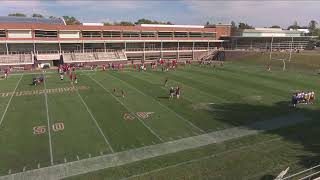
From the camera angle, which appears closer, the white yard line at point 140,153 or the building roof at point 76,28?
the white yard line at point 140,153

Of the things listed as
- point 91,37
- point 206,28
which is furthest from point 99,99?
point 206,28

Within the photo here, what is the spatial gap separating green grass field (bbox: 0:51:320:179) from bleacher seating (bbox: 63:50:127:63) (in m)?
26.0

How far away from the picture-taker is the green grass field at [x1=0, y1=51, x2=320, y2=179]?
17266 mm

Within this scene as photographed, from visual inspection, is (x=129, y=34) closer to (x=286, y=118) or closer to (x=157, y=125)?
(x=157, y=125)

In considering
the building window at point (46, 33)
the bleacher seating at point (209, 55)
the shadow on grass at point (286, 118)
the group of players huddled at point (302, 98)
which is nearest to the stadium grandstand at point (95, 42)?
the building window at point (46, 33)

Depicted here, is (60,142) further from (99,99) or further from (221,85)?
(221,85)

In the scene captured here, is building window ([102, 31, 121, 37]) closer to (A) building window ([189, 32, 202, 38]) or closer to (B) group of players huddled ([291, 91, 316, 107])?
(A) building window ([189, 32, 202, 38])

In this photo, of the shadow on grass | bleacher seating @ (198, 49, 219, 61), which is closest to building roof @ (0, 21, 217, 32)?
bleacher seating @ (198, 49, 219, 61)

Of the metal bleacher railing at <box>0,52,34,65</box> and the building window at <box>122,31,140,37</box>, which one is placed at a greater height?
the building window at <box>122,31,140,37</box>

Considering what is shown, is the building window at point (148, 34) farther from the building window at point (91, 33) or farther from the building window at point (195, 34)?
the building window at point (91, 33)

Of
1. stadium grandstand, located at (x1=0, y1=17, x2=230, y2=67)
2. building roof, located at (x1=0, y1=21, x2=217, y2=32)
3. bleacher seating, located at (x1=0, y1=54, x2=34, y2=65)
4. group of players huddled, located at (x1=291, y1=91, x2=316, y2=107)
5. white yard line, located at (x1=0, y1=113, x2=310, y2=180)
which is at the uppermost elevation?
building roof, located at (x1=0, y1=21, x2=217, y2=32)

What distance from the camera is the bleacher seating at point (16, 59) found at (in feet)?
209

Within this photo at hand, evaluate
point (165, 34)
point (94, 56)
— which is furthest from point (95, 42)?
point (165, 34)

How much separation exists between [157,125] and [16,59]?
4900 cm
